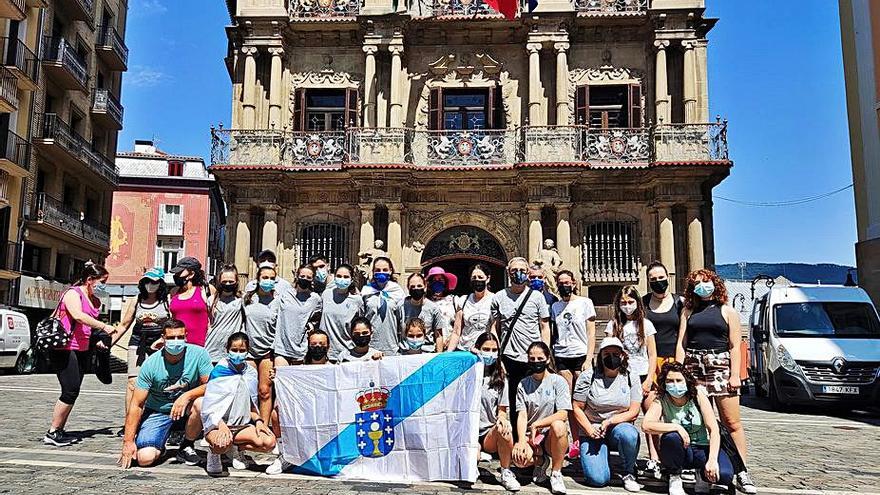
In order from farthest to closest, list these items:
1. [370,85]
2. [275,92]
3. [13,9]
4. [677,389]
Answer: [13,9] < [275,92] < [370,85] < [677,389]

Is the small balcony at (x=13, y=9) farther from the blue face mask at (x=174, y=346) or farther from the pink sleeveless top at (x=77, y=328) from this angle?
the blue face mask at (x=174, y=346)

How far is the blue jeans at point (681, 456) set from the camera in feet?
19.6

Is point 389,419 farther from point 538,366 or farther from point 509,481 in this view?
point 538,366

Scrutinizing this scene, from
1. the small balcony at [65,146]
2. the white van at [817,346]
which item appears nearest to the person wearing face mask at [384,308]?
the white van at [817,346]

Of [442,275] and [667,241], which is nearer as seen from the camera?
[442,275]

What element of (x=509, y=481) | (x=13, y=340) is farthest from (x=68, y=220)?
(x=509, y=481)

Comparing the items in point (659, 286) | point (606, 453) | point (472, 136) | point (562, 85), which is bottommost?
point (606, 453)

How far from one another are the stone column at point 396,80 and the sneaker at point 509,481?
1482cm

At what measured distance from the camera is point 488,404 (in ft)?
21.9

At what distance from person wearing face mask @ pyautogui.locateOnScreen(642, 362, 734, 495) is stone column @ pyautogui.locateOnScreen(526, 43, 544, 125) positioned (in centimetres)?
1427

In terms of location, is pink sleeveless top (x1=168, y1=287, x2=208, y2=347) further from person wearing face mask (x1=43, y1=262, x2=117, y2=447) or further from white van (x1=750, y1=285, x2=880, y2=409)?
white van (x1=750, y1=285, x2=880, y2=409)

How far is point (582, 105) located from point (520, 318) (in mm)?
14449

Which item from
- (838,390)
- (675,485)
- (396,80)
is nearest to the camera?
(675,485)

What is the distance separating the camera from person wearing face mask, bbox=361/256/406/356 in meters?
7.70
